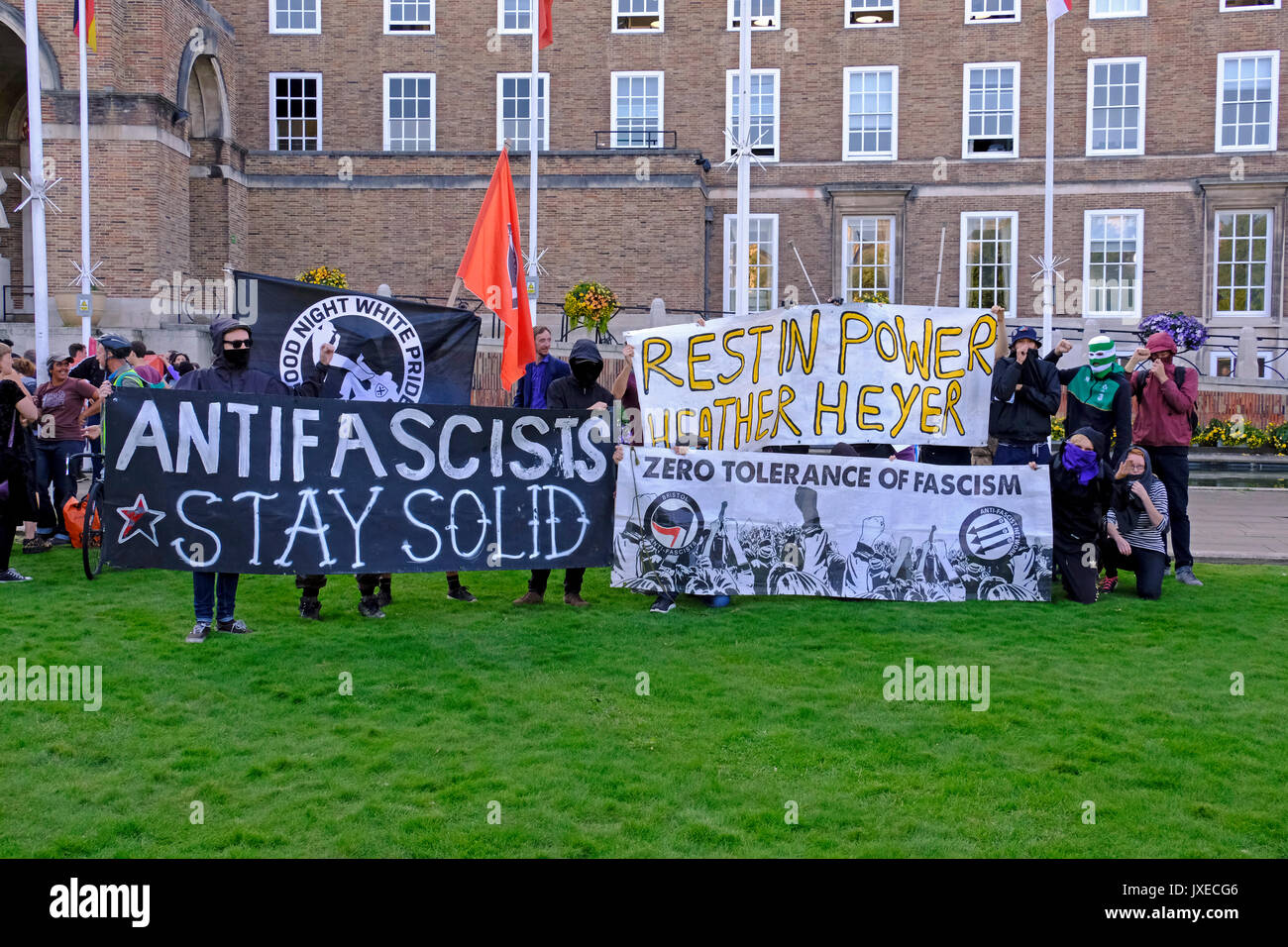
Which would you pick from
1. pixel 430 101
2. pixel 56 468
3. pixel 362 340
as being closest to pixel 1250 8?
pixel 430 101

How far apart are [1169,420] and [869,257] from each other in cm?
2367

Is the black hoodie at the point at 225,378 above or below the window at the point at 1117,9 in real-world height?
below

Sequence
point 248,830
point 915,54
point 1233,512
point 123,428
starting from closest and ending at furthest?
point 248,830 < point 123,428 < point 1233,512 < point 915,54

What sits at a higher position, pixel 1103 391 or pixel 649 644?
pixel 1103 391

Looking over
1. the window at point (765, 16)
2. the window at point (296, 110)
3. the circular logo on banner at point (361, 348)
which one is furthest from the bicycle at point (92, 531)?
the window at point (765, 16)

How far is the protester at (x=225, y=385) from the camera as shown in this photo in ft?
27.4

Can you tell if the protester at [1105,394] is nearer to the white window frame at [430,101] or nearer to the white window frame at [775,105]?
the white window frame at [775,105]

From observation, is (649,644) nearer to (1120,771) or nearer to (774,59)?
(1120,771)

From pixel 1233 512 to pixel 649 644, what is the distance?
12.0 m

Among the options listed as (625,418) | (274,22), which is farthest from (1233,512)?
(274,22)

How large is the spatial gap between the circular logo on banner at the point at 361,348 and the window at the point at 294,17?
2849cm

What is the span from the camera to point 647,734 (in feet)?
20.7

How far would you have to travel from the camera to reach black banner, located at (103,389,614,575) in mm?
8109

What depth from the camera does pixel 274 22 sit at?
34.2 meters
